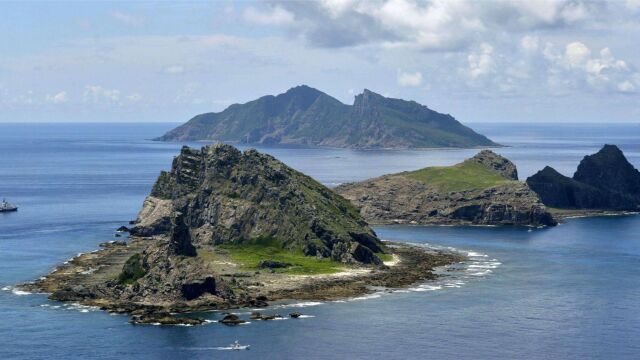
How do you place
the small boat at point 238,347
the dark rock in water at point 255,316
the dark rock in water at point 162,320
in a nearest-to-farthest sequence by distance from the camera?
1. the small boat at point 238,347
2. the dark rock in water at point 162,320
3. the dark rock in water at point 255,316

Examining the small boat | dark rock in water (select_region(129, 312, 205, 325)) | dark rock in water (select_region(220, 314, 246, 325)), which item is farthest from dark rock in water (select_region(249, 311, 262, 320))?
→ the small boat

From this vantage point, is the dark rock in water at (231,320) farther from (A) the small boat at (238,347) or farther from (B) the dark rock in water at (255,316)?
(A) the small boat at (238,347)

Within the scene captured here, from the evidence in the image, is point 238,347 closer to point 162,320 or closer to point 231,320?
point 231,320

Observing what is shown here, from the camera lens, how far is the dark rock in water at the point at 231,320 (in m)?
192

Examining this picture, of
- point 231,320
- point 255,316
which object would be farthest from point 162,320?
point 255,316

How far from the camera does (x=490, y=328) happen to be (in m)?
188

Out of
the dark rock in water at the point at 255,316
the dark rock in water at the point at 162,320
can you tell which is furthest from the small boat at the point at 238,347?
the dark rock in water at the point at 255,316

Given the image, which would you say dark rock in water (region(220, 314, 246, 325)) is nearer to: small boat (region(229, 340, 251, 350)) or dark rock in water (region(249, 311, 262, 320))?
dark rock in water (region(249, 311, 262, 320))

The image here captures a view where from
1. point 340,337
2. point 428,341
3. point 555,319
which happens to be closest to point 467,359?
point 428,341

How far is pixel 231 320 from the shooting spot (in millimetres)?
192875

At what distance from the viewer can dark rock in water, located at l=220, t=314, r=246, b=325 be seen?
631ft

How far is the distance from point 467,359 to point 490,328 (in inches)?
993

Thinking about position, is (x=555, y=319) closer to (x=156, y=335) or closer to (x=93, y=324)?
(x=156, y=335)

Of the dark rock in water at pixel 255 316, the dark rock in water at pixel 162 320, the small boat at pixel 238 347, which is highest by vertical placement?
the dark rock in water at pixel 255 316
